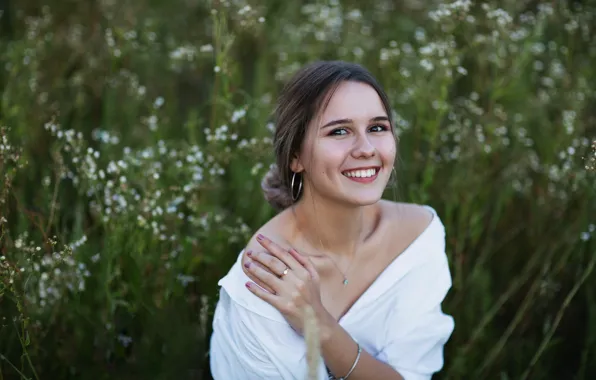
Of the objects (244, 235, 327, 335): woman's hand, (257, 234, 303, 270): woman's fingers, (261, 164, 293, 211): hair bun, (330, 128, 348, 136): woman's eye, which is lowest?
(244, 235, 327, 335): woman's hand

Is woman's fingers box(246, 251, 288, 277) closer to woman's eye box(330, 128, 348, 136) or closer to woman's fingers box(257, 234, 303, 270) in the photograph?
woman's fingers box(257, 234, 303, 270)

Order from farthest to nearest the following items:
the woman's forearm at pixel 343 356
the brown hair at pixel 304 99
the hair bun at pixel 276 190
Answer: the hair bun at pixel 276 190, the brown hair at pixel 304 99, the woman's forearm at pixel 343 356

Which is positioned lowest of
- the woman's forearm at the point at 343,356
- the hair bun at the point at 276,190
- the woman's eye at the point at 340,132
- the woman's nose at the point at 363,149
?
the woman's forearm at the point at 343,356

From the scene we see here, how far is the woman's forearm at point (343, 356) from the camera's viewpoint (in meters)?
2.31

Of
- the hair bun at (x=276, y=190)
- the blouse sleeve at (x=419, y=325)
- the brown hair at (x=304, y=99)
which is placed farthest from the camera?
the hair bun at (x=276, y=190)

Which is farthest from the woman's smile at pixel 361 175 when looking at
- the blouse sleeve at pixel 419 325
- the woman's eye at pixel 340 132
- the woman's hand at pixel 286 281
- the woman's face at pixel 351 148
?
the blouse sleeve at pixel 419 325

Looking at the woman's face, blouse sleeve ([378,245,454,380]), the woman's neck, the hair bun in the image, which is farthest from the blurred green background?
the woman's face

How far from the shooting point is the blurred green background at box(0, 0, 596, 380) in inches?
109

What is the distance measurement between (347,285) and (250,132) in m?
1.81

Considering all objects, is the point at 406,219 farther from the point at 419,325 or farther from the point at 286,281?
the point at 286,281

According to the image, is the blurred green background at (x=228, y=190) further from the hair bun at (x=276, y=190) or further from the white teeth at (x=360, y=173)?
the white teeth at (x=360, y=173)

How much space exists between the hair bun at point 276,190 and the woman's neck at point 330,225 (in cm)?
8

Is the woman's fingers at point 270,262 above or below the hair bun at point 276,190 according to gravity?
below

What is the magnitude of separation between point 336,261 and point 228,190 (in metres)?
1.37
